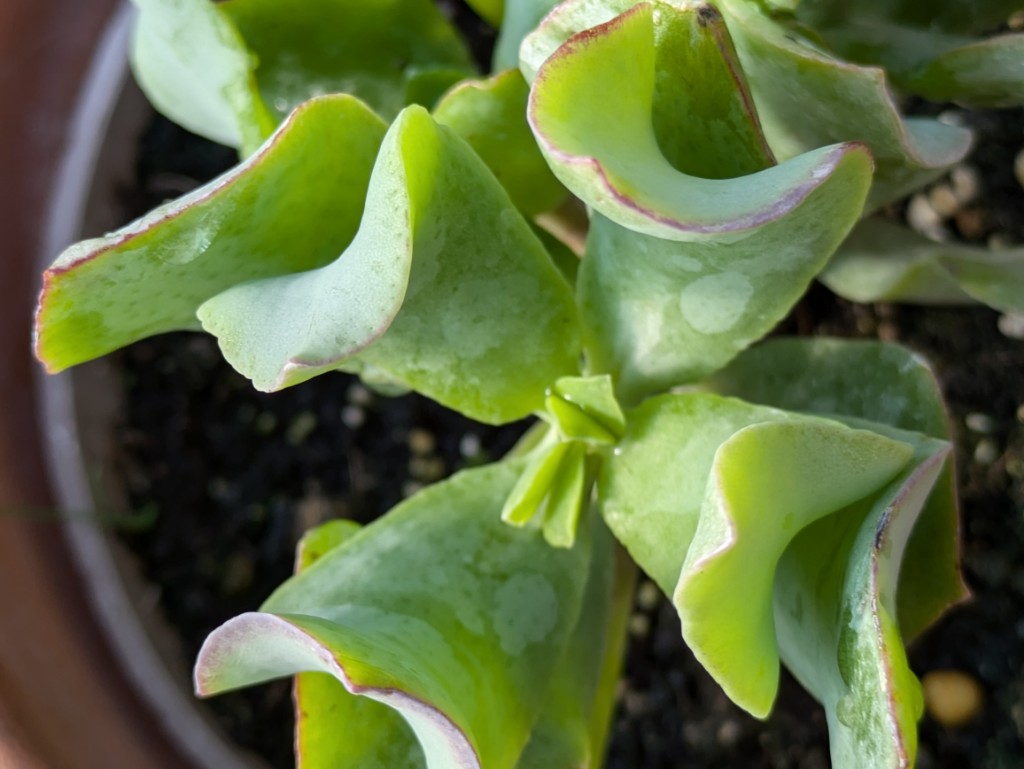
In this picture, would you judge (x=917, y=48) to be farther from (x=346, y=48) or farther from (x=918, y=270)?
(x=346, y=48)

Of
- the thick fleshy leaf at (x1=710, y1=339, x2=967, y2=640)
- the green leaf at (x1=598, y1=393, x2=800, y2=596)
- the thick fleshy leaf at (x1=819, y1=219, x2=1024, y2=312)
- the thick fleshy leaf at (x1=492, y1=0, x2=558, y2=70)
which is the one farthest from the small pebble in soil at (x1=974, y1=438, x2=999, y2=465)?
the thick fleshy leaf at (x1=492, y1=0, x2=558, y2=70)

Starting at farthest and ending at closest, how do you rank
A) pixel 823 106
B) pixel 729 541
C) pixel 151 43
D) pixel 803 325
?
pixel 803 325
pixel 151 43
pixel 823 106
pixel 729 541

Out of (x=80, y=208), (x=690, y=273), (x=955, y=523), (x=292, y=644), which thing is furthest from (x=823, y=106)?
(x=80, y=208)

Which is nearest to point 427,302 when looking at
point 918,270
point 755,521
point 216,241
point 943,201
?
point 216,241

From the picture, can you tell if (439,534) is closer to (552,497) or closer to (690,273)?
(552,497)

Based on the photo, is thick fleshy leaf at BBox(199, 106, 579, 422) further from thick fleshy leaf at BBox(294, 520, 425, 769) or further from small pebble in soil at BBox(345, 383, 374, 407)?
small pebble in soil at BBox(345, 383, 374, 407)

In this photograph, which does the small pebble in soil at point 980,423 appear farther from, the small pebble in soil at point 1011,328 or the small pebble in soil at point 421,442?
the small pebble in soil at point 421,442
